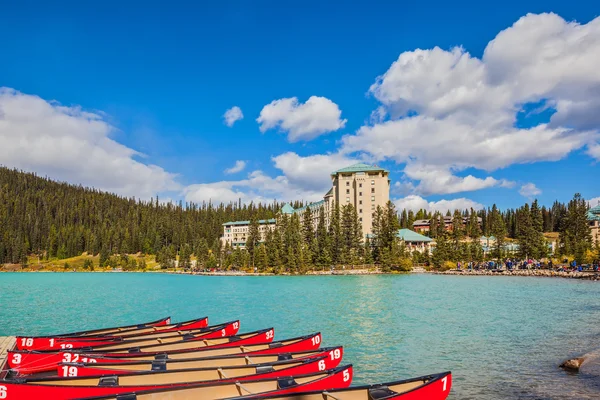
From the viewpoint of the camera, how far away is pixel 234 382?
39.6 ft

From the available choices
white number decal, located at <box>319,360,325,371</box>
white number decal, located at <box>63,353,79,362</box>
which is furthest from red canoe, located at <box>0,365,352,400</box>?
white number decal, located at <box>63,353,79,362</box>

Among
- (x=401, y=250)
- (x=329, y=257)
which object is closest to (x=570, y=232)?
(x=401, y=250)

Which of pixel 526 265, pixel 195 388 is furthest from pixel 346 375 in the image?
pixel 526 265

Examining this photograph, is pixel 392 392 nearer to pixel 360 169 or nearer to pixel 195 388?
pixel 195 388

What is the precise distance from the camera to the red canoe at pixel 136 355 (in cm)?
1444

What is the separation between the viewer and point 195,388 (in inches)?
454

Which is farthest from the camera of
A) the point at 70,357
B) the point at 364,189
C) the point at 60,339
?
the point at 364,189

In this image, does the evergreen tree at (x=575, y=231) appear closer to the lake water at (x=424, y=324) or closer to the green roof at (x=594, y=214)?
the green roof at (x=594, y=214)

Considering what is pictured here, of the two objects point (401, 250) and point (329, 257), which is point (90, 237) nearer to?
point (329, 257)

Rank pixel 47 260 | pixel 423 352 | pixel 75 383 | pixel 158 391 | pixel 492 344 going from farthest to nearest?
pixel 47 260
pixel 492 344
pixel 423 352
pixel 75 383
pixel 158 391

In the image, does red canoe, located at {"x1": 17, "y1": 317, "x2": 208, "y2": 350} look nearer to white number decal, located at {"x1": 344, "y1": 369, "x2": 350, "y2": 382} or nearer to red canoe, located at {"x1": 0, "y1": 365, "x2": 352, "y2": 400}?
red canoe, located at {"x1": 0, "y1": 365, "x2": 352, "y2": 400}

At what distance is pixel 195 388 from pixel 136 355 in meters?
5.02

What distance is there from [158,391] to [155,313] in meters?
36.2

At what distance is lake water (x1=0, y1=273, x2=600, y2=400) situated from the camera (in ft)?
61.7
